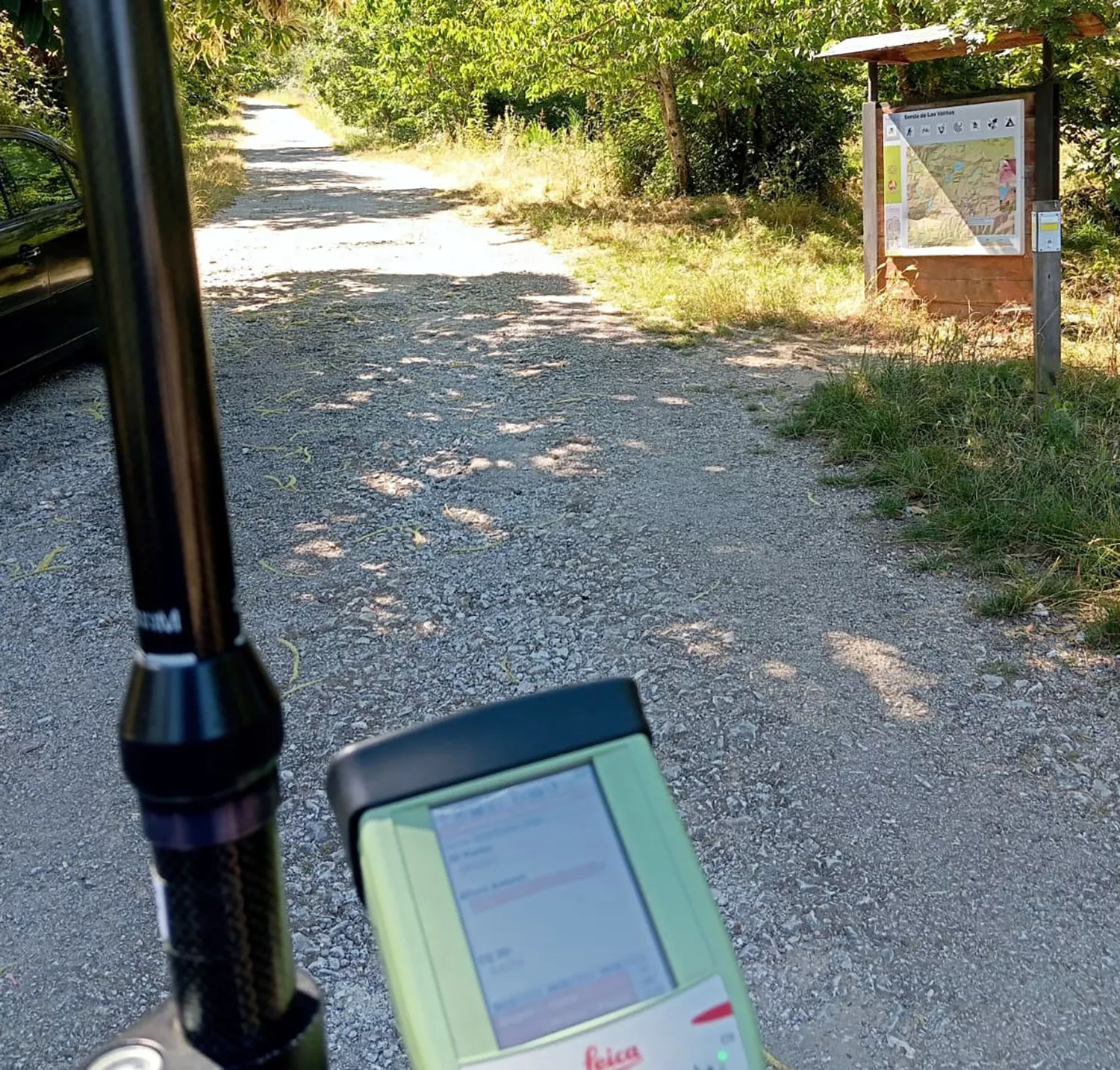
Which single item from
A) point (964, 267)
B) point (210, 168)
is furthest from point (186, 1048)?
point (210, 168)

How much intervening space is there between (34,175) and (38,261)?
82cm

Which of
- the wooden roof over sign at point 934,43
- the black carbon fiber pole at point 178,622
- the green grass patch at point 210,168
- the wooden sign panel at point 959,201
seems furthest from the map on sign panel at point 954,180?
the black carbon fiber pole at point 178,622

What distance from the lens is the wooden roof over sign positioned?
27.3 ft

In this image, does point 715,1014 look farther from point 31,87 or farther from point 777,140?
point 777,140

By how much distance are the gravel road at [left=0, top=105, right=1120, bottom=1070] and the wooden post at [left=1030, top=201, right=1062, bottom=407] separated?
1.56 meters

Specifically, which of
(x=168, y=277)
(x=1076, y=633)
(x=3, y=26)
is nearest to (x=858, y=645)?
(x=1076, y=633)

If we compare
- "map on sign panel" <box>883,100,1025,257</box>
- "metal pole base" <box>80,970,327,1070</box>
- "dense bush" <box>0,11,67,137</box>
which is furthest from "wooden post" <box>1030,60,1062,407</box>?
"dense bush" <box>0,11,67,137</box>

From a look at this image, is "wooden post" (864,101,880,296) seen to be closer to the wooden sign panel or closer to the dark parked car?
the wooden sign panel

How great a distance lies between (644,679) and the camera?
4215mm

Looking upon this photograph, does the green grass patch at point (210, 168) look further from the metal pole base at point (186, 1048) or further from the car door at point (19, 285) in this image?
the metal pole base at point (186, 1048)

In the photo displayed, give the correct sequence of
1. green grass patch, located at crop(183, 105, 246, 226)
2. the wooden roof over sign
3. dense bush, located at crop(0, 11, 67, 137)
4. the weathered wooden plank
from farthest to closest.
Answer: green grass patch, located at crop(183, 105, 246, 226)
dense bush, located at crop(0, 11, 67, 137)
the weathered wooden plank
the wooden roof over sign

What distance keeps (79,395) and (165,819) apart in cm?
780

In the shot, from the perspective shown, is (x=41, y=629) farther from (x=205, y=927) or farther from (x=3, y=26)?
(x=3, y=26)

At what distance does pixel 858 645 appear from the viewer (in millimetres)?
4441
